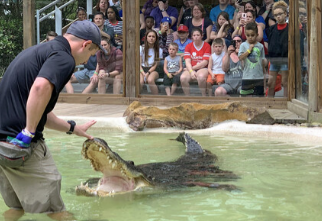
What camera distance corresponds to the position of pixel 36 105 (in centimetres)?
302

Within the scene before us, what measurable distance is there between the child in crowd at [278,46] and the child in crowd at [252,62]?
0.17 metres

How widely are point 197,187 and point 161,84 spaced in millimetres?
5978

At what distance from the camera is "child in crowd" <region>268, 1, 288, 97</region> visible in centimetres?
995

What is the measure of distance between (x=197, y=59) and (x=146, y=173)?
574 centimetres

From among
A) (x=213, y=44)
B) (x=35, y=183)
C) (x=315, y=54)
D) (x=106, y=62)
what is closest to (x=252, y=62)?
(x=213, y=44)

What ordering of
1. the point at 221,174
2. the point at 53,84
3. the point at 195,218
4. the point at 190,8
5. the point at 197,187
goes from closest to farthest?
the point at 53,84 → the point at 195,218 → the point at 197,187 → the point at 221,174 → the point at 190,8

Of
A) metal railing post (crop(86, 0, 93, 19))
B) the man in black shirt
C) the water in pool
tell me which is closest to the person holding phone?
metal railing post (crop(86, 0, 93, 19))

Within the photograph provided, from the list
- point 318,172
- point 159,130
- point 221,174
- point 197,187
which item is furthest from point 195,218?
point 159,130

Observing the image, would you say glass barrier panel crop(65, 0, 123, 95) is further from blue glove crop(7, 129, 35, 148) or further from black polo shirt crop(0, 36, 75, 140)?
blue glove crop(7, 129, 35, 148)

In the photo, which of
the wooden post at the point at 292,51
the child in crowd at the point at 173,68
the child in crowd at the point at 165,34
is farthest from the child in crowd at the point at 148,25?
the wooden post at the point at 292,51

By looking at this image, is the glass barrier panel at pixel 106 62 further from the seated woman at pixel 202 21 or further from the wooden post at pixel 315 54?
the wooden post at pixel 315 54

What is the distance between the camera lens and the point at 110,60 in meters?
10.9

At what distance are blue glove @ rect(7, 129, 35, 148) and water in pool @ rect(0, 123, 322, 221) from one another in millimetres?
746

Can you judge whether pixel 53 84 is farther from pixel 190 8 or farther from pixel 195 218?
pixel 190 8
